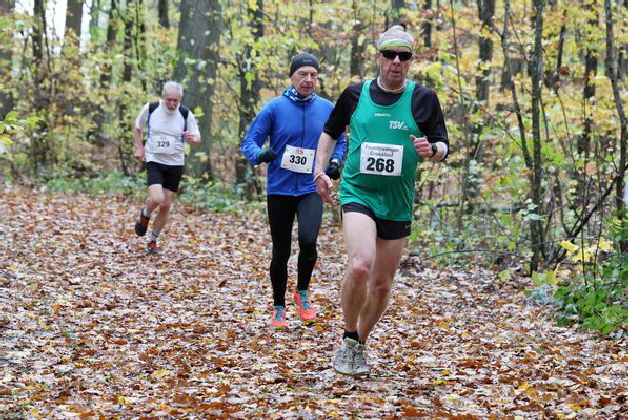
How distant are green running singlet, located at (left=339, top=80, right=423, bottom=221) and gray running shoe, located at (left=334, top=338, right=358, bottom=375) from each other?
944 mm

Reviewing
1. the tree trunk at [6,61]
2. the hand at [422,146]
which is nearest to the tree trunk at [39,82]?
the tree trunk at [6,61]

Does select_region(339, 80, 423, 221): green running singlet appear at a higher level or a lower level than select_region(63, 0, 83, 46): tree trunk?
lower

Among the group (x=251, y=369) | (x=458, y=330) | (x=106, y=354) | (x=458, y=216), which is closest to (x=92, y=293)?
(x=106, y=354)

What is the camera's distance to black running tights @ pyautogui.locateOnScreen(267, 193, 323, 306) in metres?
6.86

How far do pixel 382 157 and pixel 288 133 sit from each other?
72.6 inches

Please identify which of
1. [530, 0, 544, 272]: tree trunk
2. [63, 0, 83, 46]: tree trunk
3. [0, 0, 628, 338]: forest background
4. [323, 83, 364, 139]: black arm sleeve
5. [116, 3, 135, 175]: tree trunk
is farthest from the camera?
[63, 0, 83, 46]: tree trunk

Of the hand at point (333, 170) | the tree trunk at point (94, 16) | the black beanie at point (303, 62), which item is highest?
the tree trunk at point (94, 16)

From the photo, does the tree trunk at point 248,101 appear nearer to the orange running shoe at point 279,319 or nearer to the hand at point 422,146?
the orange running shoe at point 279,319

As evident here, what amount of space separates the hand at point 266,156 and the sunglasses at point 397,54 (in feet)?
5.62

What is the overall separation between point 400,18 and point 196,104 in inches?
265

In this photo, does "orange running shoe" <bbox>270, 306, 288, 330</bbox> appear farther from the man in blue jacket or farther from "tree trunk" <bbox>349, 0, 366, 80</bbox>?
"tree trunk" <bbox>349, 0, 366, 80</bbox>

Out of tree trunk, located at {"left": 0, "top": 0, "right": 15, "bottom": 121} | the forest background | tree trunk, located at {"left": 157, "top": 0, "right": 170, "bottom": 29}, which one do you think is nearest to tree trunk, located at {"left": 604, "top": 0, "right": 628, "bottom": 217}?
the forest background

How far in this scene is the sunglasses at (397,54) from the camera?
17.0 feet

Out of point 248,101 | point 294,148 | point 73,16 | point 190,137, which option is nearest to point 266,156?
point 294,148
